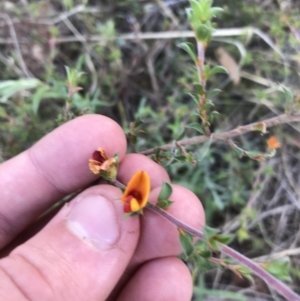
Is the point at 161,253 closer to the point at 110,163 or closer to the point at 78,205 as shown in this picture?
the point at 78,205

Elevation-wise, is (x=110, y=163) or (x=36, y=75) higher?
(x=110, y=163)

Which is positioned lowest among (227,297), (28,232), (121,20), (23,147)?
(227,297)

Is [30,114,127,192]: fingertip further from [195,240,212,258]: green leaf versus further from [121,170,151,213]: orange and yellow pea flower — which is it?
A: [195,240,212,258]: green leaf

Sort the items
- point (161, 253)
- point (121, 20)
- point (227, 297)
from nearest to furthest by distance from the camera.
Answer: point (161, 253) < point (227, 297) < point (121, 20)

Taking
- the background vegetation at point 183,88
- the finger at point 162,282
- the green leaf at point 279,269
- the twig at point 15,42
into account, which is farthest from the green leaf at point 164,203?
the twig at point 15,42

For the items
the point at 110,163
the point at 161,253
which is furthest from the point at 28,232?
the point at 110,163

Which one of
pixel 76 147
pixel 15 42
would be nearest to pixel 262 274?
pixel 76 147

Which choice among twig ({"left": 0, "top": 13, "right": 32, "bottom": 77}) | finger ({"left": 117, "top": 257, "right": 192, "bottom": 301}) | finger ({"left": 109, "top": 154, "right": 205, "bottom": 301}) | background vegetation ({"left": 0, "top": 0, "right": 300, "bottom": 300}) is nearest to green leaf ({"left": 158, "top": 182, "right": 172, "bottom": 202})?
finger ({"left": 109, "top": 154, "right": 205, "bottom": 301})
